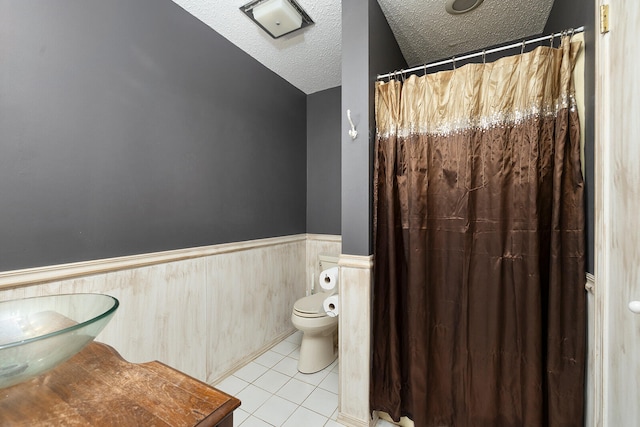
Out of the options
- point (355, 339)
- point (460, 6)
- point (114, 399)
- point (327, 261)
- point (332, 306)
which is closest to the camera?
point (114, 399)

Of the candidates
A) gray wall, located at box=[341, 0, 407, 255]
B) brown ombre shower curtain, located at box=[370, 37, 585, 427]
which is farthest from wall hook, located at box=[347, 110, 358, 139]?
brown ombre shower curtain, located at box=[370, 37, 585, 427]

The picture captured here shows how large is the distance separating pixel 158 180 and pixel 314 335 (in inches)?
57.2

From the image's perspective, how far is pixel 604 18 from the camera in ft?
2.64

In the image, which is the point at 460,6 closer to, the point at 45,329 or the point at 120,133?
the point at 120,133

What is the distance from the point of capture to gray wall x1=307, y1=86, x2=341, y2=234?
252 cm

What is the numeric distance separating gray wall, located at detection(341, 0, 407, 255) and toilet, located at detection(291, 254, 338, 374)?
2.15 ft

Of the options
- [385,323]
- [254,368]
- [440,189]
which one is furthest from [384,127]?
[254,368]

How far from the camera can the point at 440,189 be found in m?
1.31

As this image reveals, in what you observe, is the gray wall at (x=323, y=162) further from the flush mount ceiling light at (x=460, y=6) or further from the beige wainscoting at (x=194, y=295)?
the flush mount ceiling light at (x=460, y=6)

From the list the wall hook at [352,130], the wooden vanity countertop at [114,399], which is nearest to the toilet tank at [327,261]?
the wall hook at [352,130]

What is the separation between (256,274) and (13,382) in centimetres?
158

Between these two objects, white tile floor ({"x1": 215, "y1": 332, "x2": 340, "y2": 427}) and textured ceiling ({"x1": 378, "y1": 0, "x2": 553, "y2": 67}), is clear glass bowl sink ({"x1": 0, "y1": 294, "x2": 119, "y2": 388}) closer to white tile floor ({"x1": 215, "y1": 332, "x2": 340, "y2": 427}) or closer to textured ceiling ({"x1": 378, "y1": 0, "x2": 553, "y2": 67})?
white tile floor ({"x1": 215, "y1": 332, "x2": 340, "y2": 427})

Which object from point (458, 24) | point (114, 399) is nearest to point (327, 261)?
point (114, 399)

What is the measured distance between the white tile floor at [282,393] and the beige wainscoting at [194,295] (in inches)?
5.1
